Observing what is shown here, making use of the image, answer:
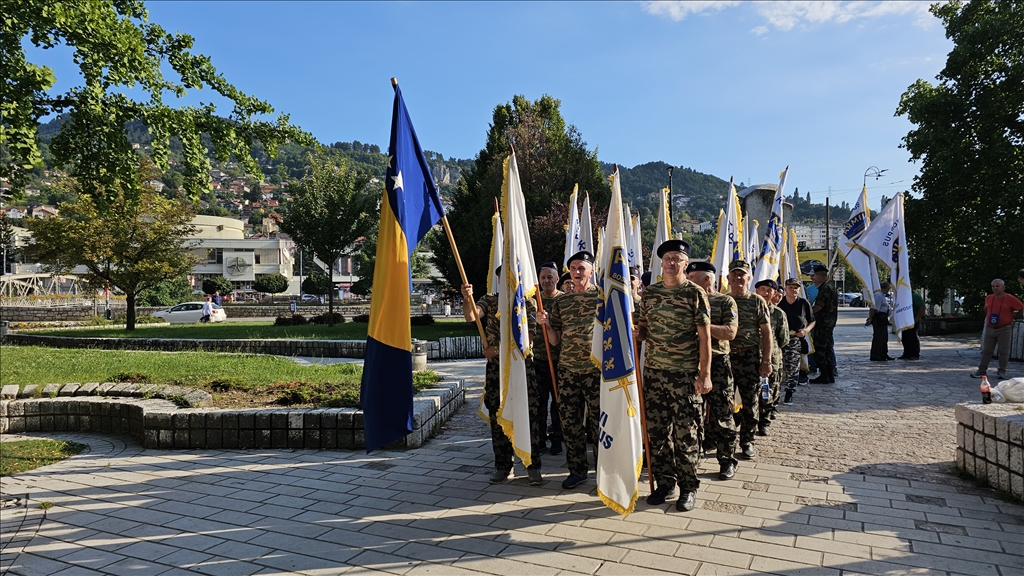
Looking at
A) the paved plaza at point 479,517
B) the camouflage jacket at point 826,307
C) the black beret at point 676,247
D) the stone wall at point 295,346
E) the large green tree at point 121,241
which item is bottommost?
the paved plaza at point 479,517

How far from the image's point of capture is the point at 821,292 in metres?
11.2

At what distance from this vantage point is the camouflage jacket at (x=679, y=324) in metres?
5.02

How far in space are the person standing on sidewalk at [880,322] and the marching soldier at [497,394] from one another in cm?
1025

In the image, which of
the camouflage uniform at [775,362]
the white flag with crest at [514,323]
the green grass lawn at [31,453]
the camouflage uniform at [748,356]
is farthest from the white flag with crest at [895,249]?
the green grass lawn at [31,453]

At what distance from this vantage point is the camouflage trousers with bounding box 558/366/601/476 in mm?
5590

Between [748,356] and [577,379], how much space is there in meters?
2.18

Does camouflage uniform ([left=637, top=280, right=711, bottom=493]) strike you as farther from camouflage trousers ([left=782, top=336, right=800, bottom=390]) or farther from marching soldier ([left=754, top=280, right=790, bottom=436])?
camouflage trousers ([left=782, top=336, right=800, bottom=390])

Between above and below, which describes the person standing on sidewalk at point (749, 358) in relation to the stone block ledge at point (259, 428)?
above

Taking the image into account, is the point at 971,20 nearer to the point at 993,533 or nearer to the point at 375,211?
the point at 993,533

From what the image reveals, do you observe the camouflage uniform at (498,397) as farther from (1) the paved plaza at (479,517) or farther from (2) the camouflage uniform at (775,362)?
(2) the camouflage uniform at (775,362)

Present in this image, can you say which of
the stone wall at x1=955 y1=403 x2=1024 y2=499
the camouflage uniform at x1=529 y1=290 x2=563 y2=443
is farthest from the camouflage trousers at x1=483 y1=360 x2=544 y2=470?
the stone wall at x1=955 y1=403 x2=1024 y2=499

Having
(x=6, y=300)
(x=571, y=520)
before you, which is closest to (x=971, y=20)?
(x=571, y=520)

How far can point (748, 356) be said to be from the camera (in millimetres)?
6613

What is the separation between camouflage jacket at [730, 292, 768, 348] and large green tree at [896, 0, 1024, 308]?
1220 cm
